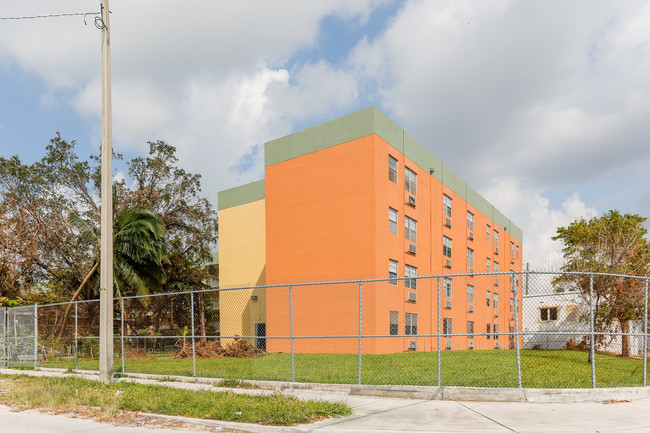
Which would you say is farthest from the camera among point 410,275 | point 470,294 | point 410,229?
point 470,294

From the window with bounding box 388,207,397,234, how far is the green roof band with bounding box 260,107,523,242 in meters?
3.45

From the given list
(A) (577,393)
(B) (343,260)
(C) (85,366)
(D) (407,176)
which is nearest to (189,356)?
(C) (85,366)

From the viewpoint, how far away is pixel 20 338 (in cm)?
1945

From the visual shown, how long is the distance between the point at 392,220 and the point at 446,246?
868cm

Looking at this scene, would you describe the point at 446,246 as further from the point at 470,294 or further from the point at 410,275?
the point at 410,275

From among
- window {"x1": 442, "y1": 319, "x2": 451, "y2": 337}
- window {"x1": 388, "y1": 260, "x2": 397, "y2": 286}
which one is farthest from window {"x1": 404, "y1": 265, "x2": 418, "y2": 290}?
window {"x1": 442, "y1": 319, "x2": 451, "y2": 337}

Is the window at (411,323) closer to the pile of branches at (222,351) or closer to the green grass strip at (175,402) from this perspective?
the pile of branches at (222,351)

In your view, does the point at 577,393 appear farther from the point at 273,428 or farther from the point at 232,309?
the point at 232,309

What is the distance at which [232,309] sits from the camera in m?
34.3

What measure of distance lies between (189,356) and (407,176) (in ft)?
49.6

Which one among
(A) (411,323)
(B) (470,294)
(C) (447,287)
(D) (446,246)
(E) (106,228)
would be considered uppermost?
(E) (106,228)

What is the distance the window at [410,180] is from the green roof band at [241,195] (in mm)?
11009

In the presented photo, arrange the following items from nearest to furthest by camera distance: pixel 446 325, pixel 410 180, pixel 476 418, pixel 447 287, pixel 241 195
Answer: pixel 476 418
pixel 410 180
pixel 446 325
pixel 447 287
pixel 241 195

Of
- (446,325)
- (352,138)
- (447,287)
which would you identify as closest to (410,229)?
(447,287)
